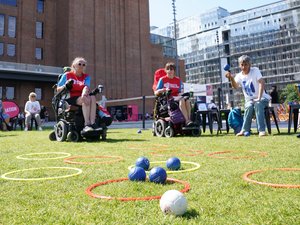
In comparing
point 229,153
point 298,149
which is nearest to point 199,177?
point 229,153

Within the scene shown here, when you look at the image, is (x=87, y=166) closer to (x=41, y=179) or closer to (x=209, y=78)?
(x=41, y=179)

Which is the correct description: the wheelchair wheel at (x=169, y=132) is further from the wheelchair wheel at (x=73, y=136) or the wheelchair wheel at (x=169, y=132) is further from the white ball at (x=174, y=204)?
the white ball at (x=174, y=204)

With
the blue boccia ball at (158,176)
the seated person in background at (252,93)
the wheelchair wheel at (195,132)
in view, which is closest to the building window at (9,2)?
the wheelchair wheel at (195,132)

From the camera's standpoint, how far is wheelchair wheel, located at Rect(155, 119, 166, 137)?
732cm

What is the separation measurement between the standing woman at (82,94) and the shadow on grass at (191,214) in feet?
15.3

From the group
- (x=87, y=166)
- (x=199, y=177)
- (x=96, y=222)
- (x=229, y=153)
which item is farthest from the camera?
(x=229, y=153)

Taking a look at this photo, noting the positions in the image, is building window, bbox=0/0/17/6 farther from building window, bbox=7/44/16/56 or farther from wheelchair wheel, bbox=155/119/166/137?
wheelchair wheel, bbox=155/119/166/137

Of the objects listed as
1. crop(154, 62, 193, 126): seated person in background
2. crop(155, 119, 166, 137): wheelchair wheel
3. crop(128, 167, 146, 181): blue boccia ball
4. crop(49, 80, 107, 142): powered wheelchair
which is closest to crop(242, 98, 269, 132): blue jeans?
crop(154, 62, 193, 126): seated person in background

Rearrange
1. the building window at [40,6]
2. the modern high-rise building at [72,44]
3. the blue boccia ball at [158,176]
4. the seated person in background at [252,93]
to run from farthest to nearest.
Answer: the building window at [40,6] → the modern high-rise building at [72,44] → the seated person in background at [252,93] → the blue boccia ball at [158,176]

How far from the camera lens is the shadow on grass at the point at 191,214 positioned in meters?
1.49

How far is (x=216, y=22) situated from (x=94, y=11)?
67455 millimetres

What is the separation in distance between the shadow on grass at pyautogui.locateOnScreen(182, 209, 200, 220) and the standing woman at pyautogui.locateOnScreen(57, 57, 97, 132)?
15.3 ft

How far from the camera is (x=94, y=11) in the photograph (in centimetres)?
4603

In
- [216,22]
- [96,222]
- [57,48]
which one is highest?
[216,22]
